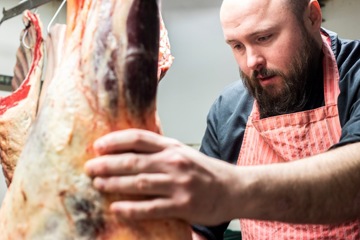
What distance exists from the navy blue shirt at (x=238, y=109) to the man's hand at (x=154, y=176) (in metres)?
0.94

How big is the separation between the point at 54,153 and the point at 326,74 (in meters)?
1.22

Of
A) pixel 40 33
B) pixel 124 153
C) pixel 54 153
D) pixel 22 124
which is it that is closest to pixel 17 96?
pixel 22 124

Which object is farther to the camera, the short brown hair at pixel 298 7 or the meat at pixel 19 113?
the short brown hair at pixel 298 7

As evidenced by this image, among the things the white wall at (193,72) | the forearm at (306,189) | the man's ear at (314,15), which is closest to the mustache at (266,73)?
the man's ear at (314,15)

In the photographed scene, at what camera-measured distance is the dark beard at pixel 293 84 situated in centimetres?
177

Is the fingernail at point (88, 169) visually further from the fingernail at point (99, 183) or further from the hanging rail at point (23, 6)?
the hanging rail at point (23, 6)

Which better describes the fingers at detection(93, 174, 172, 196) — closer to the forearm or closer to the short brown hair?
the forearm

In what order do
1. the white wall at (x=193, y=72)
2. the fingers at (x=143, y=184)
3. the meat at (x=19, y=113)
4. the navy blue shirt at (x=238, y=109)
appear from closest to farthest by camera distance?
the fingers at (x=143, y=184)
the meat at (x=19, y=113)
the navy blue shirt at (x=238, y=109)
the white wall at (x=193, y=72)

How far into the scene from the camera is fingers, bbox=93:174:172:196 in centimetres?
63

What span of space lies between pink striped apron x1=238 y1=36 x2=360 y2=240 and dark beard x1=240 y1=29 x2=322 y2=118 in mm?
59

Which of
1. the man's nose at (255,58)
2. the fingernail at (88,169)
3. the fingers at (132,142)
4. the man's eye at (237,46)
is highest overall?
the man's eye at (237,46)

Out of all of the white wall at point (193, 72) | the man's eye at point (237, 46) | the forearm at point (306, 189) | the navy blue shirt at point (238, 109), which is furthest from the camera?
the white wall at point (193, 72)

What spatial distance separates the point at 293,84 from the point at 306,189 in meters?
0.93

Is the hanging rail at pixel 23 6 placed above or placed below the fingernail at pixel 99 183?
above
